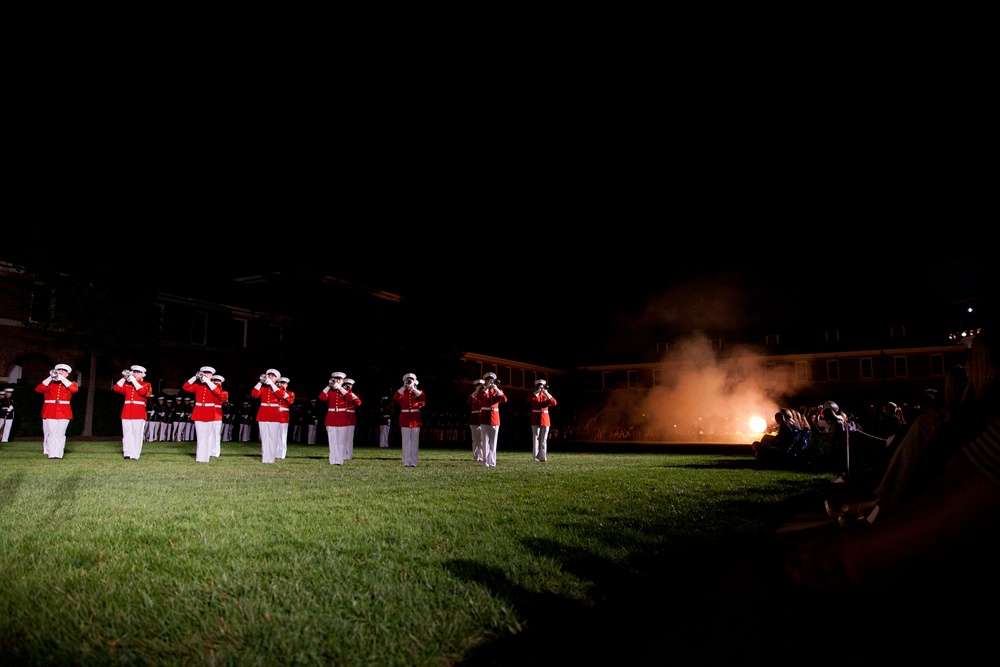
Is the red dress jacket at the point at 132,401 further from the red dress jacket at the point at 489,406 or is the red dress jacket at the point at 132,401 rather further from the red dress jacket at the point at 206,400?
the red dress jacket at the point at 489,406

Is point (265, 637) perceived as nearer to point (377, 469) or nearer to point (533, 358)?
point (377, 469)

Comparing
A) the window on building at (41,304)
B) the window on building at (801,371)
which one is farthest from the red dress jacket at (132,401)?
the window on building at (801,371)

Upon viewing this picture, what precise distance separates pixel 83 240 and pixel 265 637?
33030 mm

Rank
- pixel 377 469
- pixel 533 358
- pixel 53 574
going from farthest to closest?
pixel 533 358 < pixel 377 469 < pixel 53 574

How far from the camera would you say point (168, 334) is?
115ft

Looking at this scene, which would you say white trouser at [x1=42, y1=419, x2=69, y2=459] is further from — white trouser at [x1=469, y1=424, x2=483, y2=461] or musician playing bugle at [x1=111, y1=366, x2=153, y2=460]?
white trouser at [x1=469, y1=424, x2=483, y2=461]

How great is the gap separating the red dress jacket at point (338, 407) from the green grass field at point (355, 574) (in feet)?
22.4

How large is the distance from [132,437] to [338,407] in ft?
→ 16.4

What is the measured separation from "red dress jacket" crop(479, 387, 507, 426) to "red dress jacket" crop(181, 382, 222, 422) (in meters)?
6.53

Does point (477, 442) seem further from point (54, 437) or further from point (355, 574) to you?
point (355, 574)

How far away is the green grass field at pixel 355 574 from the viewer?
301 cm

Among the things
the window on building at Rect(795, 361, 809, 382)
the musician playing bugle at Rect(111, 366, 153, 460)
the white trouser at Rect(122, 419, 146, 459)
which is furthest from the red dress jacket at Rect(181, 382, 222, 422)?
the window on building at Rect(795, 361, 809, 382)

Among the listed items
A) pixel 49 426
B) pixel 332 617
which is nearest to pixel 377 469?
pixel 49 426

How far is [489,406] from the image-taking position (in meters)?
16.3
